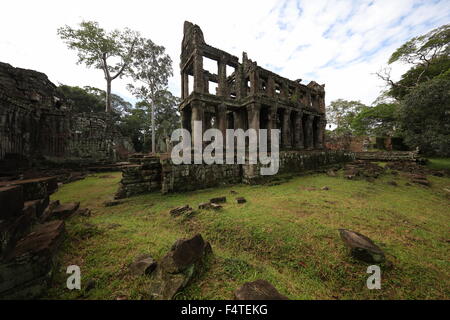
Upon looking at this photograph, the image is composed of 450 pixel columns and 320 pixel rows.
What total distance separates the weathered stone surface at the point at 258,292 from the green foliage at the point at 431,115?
15696 millimetres

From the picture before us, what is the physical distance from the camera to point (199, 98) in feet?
30.2

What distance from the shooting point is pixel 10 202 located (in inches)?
77.4

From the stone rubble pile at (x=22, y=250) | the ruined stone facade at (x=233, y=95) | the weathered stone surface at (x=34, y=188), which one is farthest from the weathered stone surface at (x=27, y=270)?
the ruined stone facade at (x=233, y=95)

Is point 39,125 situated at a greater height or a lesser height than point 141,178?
greater

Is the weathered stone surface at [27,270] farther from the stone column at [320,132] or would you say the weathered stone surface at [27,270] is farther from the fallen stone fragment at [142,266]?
the stone column at [320,132]

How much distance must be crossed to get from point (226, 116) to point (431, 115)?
48.2 feet

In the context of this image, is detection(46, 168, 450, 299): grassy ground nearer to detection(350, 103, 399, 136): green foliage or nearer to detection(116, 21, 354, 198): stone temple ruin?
detection(116, 21, 354, 198): stone temple ruin

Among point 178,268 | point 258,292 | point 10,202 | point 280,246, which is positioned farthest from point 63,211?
point 280,246

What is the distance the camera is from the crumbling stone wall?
8.58 meters

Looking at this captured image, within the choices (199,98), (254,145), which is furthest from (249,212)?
(199,98)

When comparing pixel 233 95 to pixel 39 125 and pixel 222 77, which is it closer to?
pixel 222 77

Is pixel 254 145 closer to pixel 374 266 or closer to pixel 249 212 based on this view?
pixel 249 212

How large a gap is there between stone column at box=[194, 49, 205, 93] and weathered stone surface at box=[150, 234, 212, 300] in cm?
899
